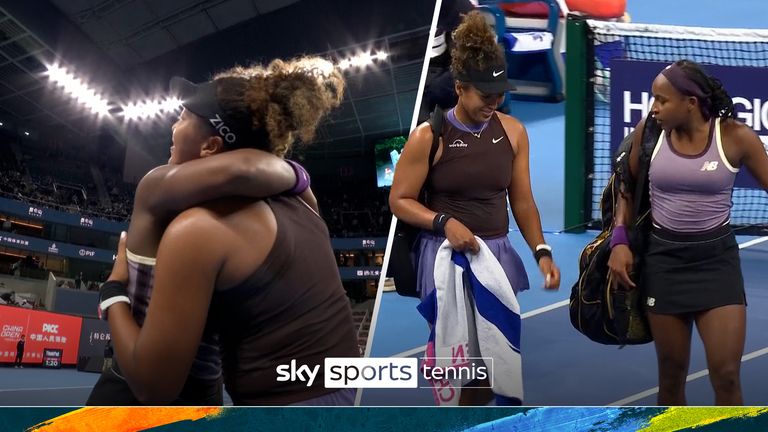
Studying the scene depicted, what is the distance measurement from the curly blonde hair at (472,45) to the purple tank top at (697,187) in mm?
623

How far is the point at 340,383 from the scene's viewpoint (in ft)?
7.09

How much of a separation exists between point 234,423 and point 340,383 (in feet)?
1.19

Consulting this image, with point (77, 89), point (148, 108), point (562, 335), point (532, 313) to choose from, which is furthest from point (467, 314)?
point (77, 89)

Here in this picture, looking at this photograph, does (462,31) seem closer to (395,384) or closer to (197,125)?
(197,125)

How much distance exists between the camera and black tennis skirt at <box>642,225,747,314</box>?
2285 mm

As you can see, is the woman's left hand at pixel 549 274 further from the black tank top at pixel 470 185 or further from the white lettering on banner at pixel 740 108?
the white lettering on banner at pixel 740 108

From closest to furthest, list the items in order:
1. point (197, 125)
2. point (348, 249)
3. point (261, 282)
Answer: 1. point (261, 282)
2. point (197, 125)
3. point (348, 249)

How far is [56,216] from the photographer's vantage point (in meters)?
2.30

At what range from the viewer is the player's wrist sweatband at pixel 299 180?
2.07 m

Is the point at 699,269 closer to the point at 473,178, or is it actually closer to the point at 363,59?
the point at 473,178

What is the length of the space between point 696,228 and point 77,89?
1.91 metres

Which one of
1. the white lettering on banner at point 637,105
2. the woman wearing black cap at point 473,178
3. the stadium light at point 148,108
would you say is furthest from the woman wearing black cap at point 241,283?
the white lettering on banner at point 637,105

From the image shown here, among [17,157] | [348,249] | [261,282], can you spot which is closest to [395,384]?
[348,249]

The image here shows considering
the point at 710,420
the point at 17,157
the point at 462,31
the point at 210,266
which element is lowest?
the point at 710,420
